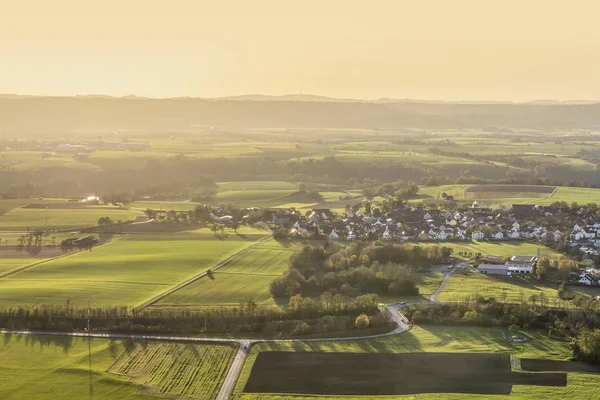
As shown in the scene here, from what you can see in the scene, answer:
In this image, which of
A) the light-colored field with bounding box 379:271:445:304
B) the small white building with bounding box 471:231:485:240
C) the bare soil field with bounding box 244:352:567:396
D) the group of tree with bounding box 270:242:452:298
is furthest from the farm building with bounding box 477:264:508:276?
the bare soil field with bounding box 244:352:567:396

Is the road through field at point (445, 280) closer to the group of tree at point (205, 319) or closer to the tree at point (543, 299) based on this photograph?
the group of tree at point (205, 319)

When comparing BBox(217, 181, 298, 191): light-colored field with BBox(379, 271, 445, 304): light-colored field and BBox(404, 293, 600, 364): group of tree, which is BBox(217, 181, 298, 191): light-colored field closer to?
BBox(379, 271, 445, 304): light-colored field

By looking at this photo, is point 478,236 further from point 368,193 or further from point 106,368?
point 106,368

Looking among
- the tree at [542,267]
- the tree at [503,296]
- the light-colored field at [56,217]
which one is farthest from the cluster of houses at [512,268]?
the light-colored field at [56,217]

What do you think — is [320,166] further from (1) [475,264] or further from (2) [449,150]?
(1) [475,264]

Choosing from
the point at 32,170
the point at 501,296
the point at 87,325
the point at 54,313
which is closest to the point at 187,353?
the point at 87,325

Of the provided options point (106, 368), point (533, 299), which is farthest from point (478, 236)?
point (106, 368)
